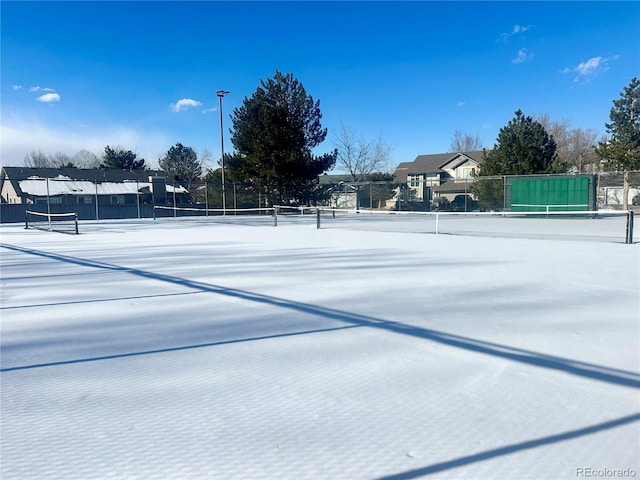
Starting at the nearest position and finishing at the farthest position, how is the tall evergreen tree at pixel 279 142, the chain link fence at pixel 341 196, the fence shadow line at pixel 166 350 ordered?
the fence shadow line at pixel 166 350 → the chain link fence at pixel 341 196 → the tall evergreen tree at pixel 279 142

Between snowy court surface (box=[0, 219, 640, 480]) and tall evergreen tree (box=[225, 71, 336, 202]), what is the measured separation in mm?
26457

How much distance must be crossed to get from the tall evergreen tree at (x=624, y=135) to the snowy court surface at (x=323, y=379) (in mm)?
28361

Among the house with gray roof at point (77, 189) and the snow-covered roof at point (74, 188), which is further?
the snow-covered roof at point (74, 188)

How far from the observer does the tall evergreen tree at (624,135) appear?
28.5 meters

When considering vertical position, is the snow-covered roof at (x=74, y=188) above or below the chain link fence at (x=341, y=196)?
above

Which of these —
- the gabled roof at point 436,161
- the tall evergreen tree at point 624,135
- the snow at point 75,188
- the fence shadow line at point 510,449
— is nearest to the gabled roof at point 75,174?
the snow at point 75,188

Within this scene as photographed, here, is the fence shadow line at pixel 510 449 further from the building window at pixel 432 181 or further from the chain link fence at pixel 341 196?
the building window at pixel 432 181

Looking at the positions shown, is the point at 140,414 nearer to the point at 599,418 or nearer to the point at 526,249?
the point at 599,418

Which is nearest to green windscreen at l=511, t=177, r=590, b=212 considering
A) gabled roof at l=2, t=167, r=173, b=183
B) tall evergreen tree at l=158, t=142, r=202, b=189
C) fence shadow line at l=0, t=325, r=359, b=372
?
fence shadow line at l=0, t=325, r=359, b=372

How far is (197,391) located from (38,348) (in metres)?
1.73

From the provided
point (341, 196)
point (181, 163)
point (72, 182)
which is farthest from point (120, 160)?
point (341, 196)

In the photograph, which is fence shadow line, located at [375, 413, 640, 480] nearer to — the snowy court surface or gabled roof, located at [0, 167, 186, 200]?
the snowy court surface

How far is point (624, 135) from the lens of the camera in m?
29.6

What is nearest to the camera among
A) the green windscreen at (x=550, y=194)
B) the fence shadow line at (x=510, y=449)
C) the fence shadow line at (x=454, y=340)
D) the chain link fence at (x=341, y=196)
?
the fence shadow line at (x=510, y=449)
